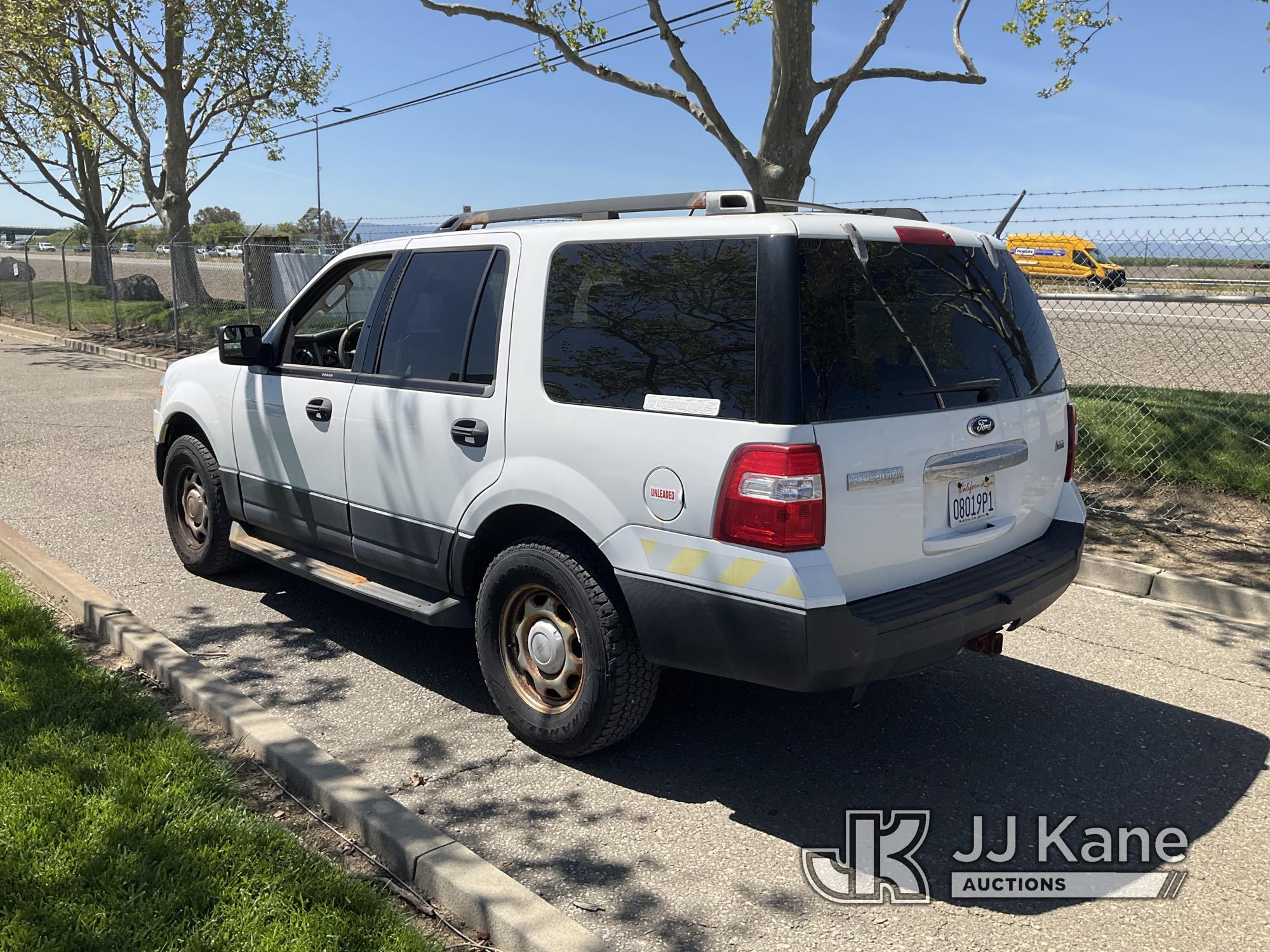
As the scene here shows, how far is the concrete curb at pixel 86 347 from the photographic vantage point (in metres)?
17.4

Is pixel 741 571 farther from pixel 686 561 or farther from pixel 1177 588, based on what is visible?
pixel 1177 588

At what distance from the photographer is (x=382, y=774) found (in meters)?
3.89

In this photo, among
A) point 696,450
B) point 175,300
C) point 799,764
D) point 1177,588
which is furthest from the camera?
point 175,300

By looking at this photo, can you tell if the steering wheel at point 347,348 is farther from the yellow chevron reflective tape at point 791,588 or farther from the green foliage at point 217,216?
the green foliage at point 217,216

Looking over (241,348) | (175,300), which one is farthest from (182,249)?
(241,348)

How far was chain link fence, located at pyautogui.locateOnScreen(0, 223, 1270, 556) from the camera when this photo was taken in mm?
7449

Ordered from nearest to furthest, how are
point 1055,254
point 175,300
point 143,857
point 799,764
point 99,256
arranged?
1. point 143,857
2. point 799,764
3. point 175,300
4. point 99,256
5. point 1055,254

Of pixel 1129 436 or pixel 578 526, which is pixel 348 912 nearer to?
pixel 578 526

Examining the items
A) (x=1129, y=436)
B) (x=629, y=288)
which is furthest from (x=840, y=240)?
(x=1129, y=436)

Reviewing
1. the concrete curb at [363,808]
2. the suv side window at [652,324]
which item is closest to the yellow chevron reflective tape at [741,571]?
the suv side window at [652,324]

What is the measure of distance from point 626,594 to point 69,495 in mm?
6187

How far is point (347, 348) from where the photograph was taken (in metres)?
5.37

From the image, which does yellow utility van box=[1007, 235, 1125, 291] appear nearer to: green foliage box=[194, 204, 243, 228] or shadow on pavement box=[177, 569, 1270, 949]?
shadow on pavement box=[177, 569, 1270, 949]

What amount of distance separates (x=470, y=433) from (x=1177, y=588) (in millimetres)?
4324
